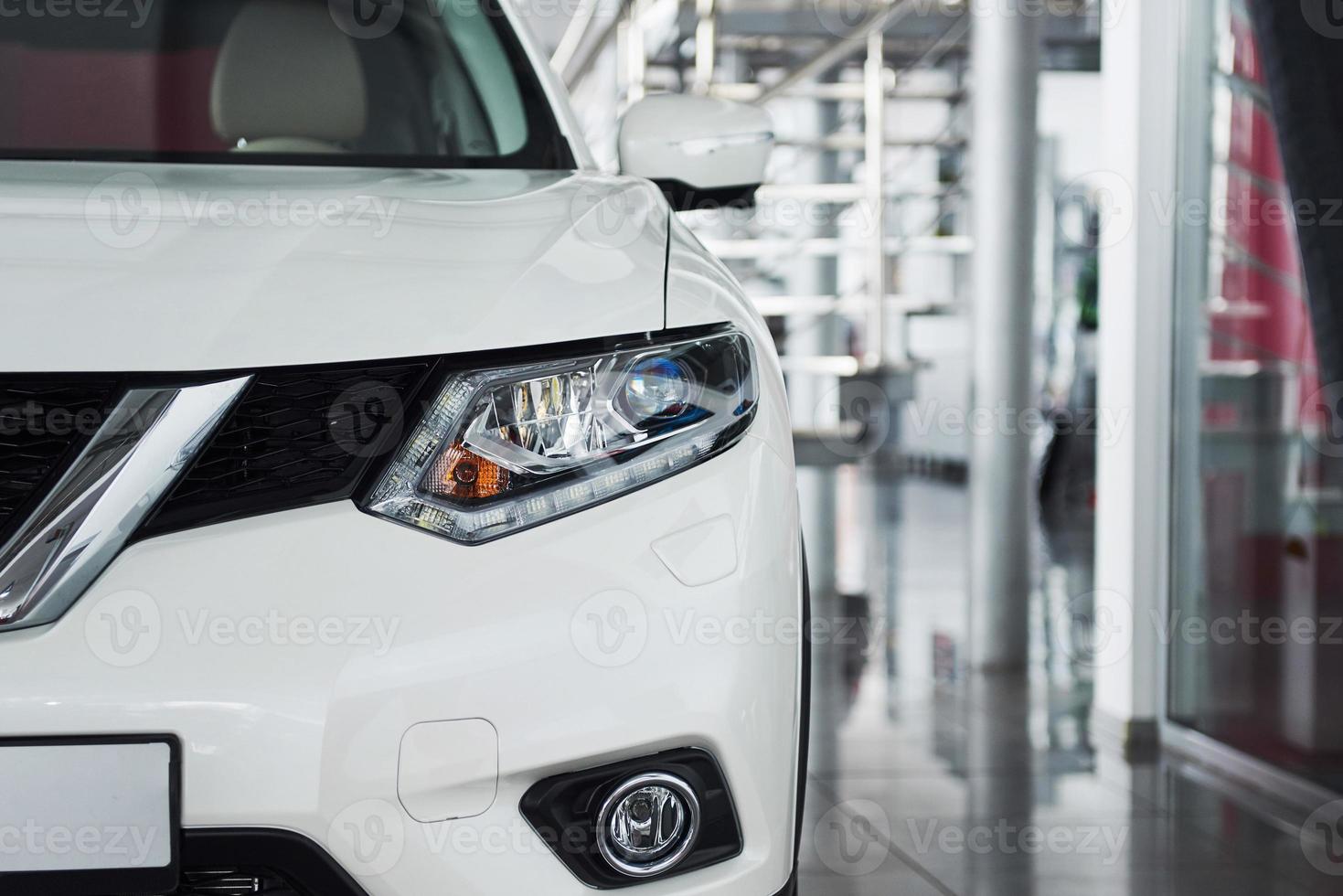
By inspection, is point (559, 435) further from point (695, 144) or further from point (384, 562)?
point (695, 144)

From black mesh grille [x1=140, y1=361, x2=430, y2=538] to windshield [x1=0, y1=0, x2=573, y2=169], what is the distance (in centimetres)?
74

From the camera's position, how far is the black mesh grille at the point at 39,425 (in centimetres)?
106

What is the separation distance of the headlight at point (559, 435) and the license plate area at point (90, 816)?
0.82 ft

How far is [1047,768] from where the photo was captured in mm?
2896

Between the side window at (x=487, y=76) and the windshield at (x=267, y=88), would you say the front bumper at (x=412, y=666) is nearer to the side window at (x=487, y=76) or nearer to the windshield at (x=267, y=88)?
the windshield at (x=267, y=88)

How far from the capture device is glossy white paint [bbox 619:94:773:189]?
1.86m

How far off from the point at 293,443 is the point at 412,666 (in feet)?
0.66

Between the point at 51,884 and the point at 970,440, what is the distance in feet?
10.6

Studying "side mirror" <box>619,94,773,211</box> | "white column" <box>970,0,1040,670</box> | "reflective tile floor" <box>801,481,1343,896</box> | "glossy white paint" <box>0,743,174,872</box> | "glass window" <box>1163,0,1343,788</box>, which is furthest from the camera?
"white column" <box>970,0,1040,670</box>

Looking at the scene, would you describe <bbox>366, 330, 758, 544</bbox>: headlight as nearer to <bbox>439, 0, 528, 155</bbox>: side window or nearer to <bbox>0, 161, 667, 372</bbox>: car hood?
<bbox>0, 161, 667, 372</bbox>: car hood

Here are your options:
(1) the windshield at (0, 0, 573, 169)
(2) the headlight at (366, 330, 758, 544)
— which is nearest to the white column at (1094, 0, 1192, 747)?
(1) the windshield at (0, 0, 573, 169)

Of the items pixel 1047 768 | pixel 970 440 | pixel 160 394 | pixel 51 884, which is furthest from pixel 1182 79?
pixel 51 884

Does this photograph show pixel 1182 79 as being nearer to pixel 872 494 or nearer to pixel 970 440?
pixel 970 440

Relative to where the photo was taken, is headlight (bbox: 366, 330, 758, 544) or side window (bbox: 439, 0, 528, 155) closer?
headlight (bbox: 366, 330, 758, 544)
